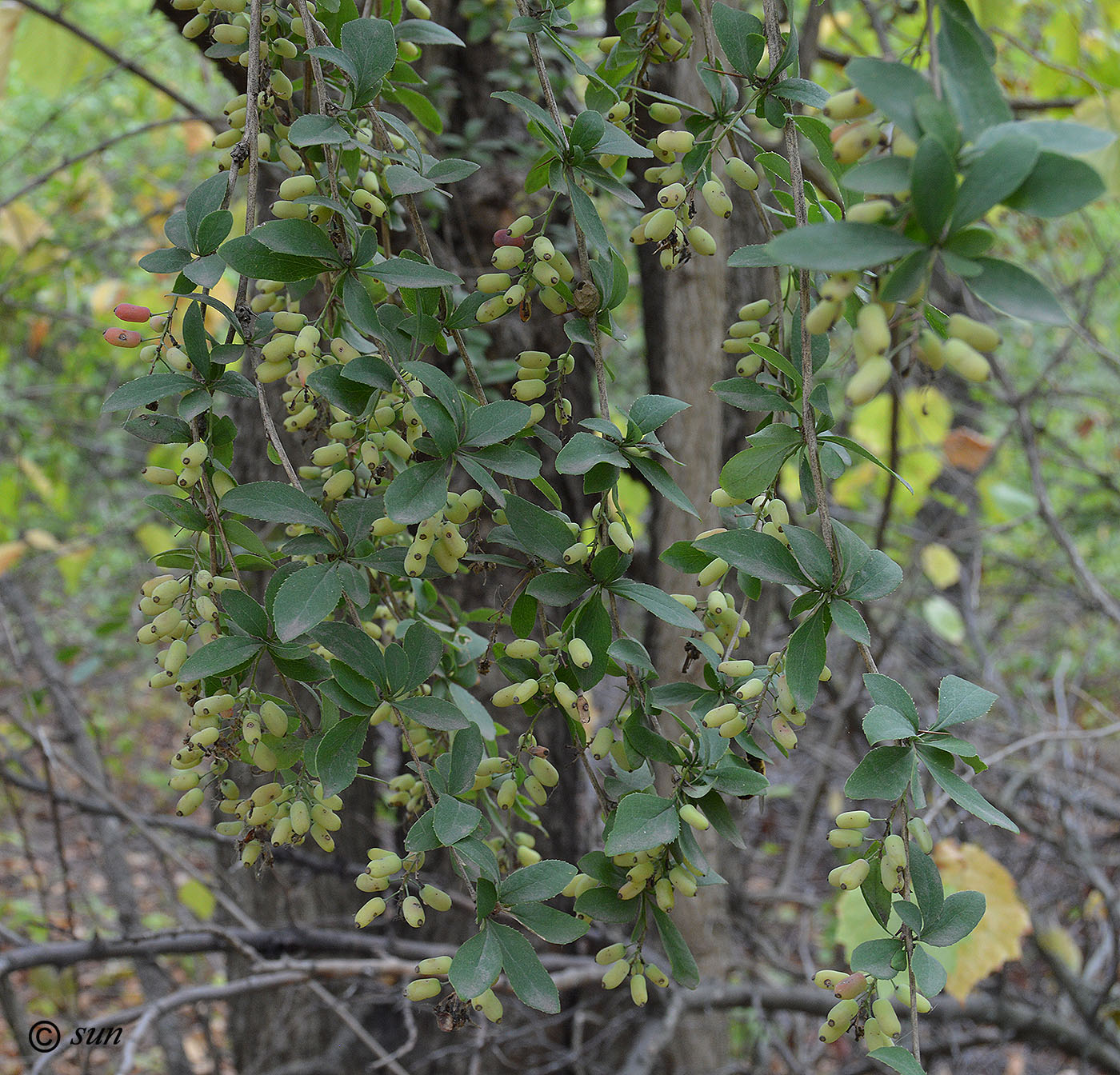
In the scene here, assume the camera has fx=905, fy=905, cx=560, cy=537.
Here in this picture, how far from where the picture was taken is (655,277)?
1595 millimetres

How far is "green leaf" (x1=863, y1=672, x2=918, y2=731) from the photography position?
0.50m

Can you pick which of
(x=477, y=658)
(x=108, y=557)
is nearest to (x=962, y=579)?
(x=477, y=658)

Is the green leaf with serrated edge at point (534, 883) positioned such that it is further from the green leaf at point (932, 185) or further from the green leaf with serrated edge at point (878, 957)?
the green leaf at point (932, 185)

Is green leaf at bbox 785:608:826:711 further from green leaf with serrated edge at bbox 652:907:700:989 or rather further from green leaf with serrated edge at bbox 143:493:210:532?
green leaf with serrated edge at bbox 143:493:210:532

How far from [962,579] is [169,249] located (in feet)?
9.02

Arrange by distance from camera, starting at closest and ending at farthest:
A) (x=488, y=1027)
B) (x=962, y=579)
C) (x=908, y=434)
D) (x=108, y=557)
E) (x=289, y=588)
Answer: (x=289, y=588) → (x=488, y=1027) → (x=962, y=579) → (x=908, y=434) → (x=108, y=557)

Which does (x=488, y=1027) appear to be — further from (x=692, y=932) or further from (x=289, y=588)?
(x=289, y=588)

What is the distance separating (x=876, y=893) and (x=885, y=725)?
0.13 meters

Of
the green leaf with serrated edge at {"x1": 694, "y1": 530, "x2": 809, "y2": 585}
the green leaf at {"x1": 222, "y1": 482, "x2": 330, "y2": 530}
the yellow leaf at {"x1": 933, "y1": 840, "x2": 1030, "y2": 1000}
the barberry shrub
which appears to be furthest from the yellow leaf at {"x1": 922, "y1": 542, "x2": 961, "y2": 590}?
the green leaf at {"x1": 222, "y1": 482, "x2": 330, "y2": 530}

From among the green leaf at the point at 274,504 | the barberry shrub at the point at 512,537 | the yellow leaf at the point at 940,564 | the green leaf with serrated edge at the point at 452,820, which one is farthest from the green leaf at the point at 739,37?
the yellow leaf at the point at 940,564

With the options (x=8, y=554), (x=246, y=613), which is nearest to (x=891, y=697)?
(x=246, y=613)

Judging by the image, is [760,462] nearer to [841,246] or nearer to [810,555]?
[810,555]

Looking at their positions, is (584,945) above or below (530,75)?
below

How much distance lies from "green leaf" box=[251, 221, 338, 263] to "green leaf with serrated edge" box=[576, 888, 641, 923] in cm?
42
